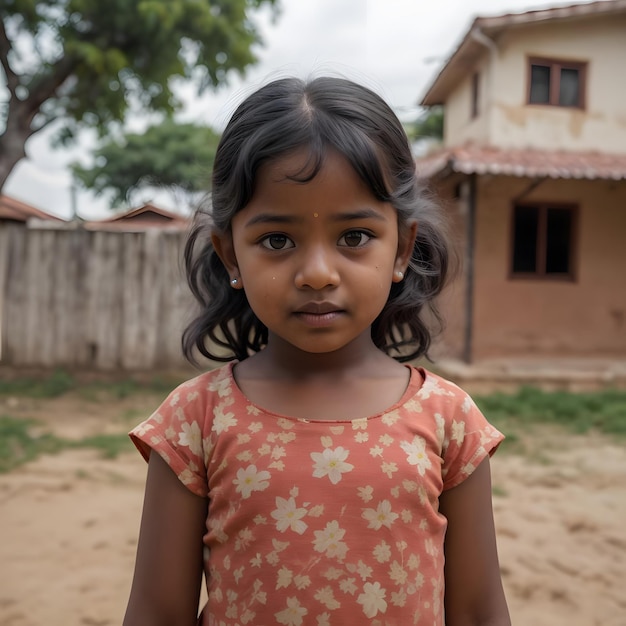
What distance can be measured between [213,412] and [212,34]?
8.24 metres

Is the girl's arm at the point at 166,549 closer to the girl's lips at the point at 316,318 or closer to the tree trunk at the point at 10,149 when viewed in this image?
the girl's lips at the point at 316,318

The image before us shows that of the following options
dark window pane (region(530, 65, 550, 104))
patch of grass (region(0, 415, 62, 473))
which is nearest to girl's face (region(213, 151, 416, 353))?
patch of grass (region(0, 415, 62, 473))

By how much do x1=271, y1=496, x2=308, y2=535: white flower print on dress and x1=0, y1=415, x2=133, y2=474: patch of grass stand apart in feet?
12.5

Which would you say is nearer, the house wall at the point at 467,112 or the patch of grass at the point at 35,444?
the patch of grass at the point at 35,444

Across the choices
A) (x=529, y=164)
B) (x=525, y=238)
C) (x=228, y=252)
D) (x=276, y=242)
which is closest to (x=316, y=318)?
(x=276, y=242)

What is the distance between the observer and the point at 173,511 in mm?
1084

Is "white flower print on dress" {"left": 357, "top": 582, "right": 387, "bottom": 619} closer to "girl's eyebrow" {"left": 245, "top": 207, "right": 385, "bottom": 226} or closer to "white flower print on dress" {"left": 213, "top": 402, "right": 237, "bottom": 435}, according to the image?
"white flower print on dress" {"left": 213, "top": 402, "right": 237, "bottom": 435}

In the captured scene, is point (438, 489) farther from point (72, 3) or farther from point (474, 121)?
point (474, 121)

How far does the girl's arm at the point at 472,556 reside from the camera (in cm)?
112

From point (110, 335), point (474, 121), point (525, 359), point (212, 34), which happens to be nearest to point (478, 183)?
point (474, 121)

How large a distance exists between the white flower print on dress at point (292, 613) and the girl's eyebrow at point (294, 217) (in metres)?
0.56

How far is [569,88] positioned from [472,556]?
852 centimetres

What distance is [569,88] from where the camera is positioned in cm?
848

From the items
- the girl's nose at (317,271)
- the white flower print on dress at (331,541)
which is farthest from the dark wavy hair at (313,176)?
the white flower print on dress at (331,541)
